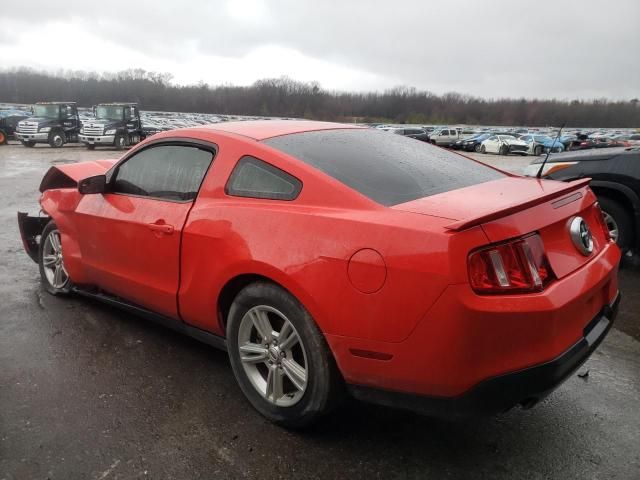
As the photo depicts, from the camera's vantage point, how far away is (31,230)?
16.0 ft

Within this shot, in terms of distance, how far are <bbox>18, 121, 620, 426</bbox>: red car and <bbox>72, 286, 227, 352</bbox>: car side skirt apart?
0.02 meters

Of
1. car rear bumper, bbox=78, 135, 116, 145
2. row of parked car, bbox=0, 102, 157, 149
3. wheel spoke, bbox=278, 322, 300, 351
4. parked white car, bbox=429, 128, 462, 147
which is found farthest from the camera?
parked white car, bbox=429, 128, 462, 147

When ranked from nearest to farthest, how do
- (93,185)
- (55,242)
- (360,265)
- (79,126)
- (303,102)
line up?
(360,265) < (93,185) < (55,242) < (79,126) < (303,102)

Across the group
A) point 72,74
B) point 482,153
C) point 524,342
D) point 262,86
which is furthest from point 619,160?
point 72,74

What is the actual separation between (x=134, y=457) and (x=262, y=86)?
316 feet

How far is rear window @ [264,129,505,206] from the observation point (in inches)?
97.9

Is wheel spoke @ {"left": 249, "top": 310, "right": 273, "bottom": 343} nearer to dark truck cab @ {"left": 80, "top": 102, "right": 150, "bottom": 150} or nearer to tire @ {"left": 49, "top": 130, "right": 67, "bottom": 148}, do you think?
dark truck cab @ {"left": 80, "top": 102, "right": 150, "bottom": 150}

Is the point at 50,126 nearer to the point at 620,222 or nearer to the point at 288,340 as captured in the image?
the point at 620,222

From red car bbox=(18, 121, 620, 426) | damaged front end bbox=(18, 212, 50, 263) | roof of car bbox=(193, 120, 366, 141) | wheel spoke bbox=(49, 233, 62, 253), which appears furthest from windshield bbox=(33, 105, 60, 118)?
roof of car bbox=(193, 120, 366, 141)

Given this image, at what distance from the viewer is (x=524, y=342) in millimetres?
1999

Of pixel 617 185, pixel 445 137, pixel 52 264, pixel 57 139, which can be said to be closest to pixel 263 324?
pixel 52 264

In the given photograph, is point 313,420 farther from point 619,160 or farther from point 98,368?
point 619,160

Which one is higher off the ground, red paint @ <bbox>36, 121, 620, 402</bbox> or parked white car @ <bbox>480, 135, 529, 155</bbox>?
red paint @ <bbox>36, 121, 620, 402</bbox>

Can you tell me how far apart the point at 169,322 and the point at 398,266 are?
175cm
